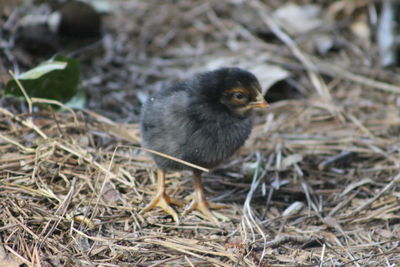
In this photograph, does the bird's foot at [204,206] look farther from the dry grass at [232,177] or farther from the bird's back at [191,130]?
the bird's back at [191,130]

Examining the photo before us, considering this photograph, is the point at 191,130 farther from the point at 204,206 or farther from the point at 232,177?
the point at 232,177

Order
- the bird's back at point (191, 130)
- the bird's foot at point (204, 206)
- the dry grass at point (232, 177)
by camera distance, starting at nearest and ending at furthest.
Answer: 1. the dry grass at point (232, 177)
2. the bird's back at point (191, 130)
3. the bird's foot at point (204, 206)

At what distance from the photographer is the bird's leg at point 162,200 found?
345 cm

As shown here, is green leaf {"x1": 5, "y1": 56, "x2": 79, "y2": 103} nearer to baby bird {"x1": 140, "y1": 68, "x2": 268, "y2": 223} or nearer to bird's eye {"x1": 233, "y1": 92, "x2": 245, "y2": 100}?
baby bird {"x1": 140, "y1": 68, "x2": 268, "y2": 223}

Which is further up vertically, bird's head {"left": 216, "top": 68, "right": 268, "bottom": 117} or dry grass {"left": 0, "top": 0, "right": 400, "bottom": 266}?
bird's head {"left": 216, "top": 68, "right": 268, "bottom": 117}

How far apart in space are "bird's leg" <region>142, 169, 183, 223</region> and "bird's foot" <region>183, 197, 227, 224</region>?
108mm

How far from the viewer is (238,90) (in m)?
3.38

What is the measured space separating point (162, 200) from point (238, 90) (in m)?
0.98

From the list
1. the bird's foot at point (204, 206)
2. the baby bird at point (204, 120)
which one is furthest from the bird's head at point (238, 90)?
the bird's foot at point (204, 206)

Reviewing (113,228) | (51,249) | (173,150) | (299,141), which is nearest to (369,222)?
(299,141)

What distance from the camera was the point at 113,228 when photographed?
3.20 meters

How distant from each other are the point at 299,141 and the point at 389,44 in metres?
2.34

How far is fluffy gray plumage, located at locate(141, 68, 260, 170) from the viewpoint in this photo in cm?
337

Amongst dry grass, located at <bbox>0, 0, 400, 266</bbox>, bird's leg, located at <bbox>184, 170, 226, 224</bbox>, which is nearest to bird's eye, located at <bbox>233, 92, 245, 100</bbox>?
bird's leg, located at <bbox>184, 170, 226, 224</bbox>
